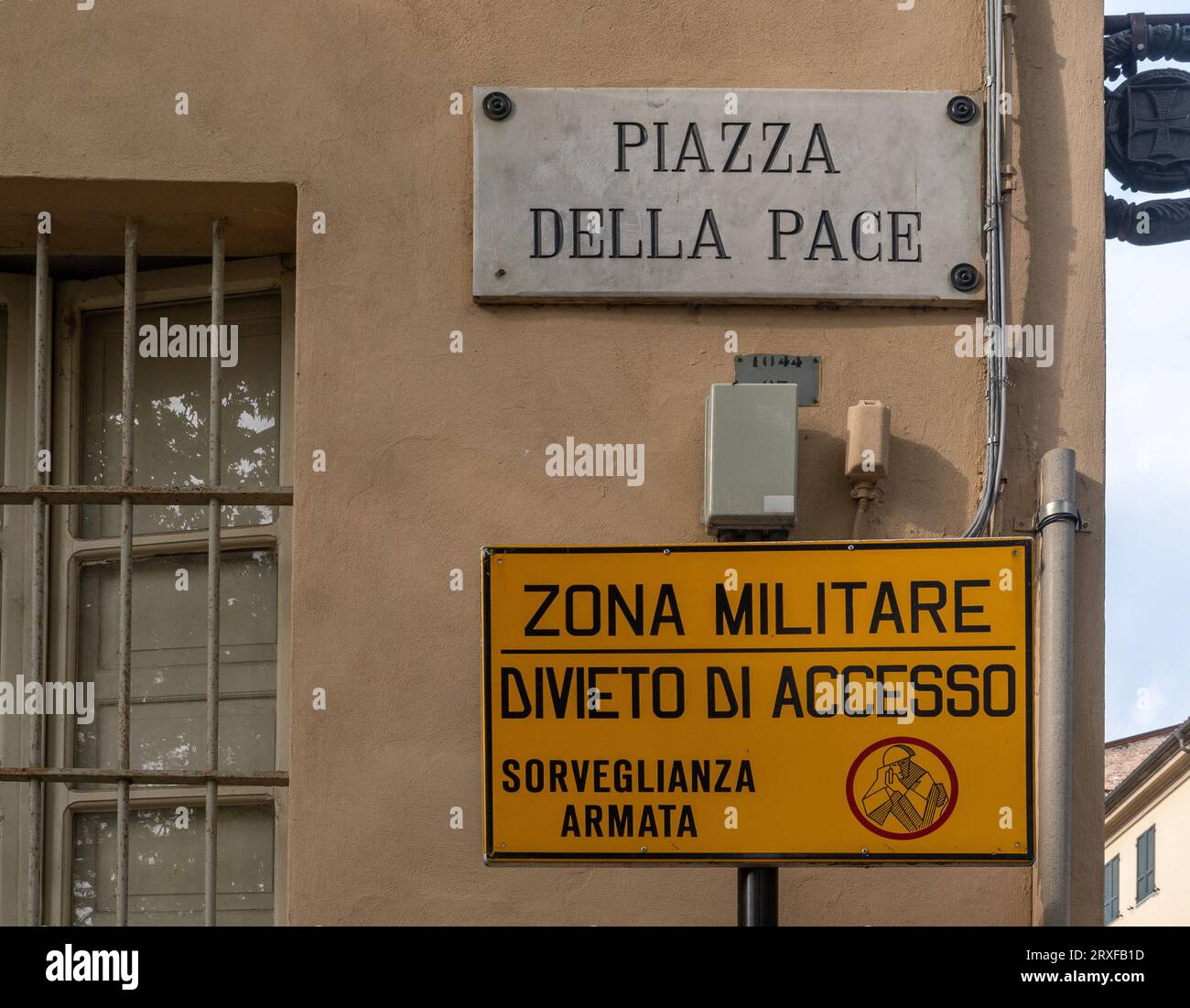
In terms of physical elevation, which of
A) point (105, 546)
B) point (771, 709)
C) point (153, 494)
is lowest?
point (771, 709)

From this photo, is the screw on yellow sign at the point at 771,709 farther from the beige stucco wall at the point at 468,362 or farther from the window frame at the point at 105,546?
the window frame at the point at 105,546

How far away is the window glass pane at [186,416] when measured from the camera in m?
5.17

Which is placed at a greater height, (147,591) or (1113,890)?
(147,591)

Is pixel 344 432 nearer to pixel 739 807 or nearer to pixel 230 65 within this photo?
pixel 230 65

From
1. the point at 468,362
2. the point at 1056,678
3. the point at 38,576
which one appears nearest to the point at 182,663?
the point at 38,576

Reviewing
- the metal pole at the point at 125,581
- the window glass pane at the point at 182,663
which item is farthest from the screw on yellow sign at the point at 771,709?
the window glass pane at the point at 182,663

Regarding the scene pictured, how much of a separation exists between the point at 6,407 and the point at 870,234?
2758 mm

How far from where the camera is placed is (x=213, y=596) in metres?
4.76

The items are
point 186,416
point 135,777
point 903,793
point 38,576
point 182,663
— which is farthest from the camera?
point 186,416

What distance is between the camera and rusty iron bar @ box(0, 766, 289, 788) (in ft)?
15.0

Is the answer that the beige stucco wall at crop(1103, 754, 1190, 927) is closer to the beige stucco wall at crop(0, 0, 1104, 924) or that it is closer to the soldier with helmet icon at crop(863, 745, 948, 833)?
the beige stucco wall at crop(0, 0, 1104, 924)

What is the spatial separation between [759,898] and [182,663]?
2.22 metres

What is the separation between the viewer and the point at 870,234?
4777 millimetres

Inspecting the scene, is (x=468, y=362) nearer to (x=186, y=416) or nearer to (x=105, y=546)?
(x=186, y=416)
